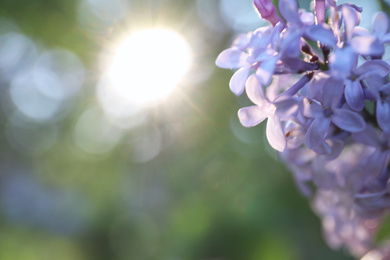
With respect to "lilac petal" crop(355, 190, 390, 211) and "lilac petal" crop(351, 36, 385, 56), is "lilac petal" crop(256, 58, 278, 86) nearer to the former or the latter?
"lilac petal" crop(351, 36, 385, 56)

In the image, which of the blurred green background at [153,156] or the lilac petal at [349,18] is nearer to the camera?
the lilac petal at [349,18]

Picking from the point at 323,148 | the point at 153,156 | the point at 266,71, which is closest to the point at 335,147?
the point at 323,148

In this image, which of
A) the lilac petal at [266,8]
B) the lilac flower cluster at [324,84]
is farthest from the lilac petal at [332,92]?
the lilac petal at [266,8]

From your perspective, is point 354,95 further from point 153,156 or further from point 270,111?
point 153,156

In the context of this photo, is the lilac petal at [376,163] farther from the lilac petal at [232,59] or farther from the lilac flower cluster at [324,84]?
the lilac petal at [232,59]

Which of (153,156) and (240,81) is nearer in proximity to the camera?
(240,81)

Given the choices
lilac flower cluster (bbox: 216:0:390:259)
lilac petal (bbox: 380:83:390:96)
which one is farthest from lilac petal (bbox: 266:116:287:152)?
lilac petal (bbox: 380:83:390:96)

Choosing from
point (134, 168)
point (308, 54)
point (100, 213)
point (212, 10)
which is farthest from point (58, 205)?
point (308, 54)
